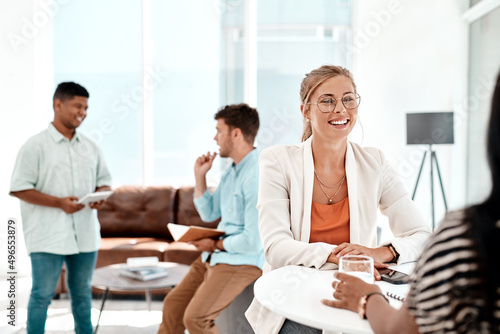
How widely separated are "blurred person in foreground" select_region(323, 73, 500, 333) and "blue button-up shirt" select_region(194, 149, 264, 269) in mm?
1649

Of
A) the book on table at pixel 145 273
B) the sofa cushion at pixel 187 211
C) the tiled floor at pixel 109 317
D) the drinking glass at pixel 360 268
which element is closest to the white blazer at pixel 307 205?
the drinking glass at pixel 360 268

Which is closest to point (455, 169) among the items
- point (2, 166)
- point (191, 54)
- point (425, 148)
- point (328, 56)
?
point (425, 148)

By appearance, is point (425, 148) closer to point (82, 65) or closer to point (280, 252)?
point (280, 252)

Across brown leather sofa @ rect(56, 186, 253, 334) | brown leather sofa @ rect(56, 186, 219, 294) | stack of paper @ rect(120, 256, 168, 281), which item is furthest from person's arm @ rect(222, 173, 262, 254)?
brown leather sofa @ rect(56, 186, 219, 294)

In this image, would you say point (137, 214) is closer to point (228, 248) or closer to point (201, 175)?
point (201, 175)

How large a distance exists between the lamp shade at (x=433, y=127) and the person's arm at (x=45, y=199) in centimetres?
286

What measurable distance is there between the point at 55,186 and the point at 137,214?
1.94 metres

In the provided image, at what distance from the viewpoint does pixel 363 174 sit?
1830 mm

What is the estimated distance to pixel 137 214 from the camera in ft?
15.1

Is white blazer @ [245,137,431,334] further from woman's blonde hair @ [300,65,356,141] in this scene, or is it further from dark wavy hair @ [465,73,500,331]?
dark wavy hair @ [465,73,500,331]

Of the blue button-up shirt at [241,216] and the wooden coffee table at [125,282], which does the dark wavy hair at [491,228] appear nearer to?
the blue button-up shirt at [241,216]

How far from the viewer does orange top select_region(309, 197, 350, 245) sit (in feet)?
5.82

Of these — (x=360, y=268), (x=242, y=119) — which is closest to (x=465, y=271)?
(x=360, y=268)

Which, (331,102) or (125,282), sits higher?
(331,102)
